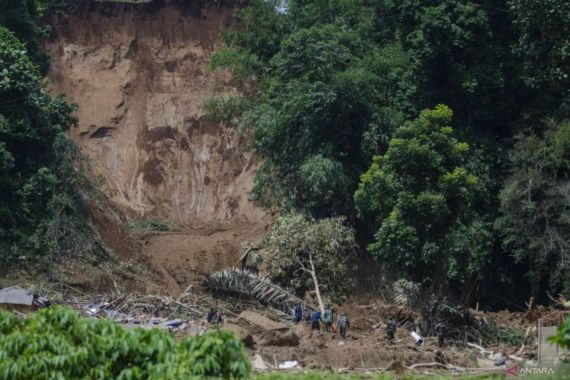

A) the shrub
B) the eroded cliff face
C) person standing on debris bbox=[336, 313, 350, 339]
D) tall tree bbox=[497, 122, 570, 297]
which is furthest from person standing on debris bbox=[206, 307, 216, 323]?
the eroded cliff face

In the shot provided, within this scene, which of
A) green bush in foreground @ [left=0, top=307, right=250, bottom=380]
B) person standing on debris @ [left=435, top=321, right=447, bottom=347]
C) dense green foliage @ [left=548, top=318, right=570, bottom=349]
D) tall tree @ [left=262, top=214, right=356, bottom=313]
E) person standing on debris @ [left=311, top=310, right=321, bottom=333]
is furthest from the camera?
tall tree @ [left=262, top=214, right=356, bottom=313]

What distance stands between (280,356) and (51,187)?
1190 centimetres

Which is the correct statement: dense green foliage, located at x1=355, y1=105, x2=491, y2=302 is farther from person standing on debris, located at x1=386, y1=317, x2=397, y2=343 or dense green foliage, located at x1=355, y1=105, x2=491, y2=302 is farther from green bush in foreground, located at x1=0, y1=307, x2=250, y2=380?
green bush in foreground, located at x1=0, y1=307, x2=250, y2=380

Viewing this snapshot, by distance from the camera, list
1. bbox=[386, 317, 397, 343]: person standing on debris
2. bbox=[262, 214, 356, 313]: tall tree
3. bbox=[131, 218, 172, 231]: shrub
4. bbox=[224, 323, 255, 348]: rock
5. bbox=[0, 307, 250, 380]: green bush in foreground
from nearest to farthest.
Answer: bbox=[0, 307, 250, 380]: green bush in foreground
bbox=[224, 323, 255, 348]: rock
bbox=[386, 317, 397, 343]: person standing on debris
bbox=[262, 214, 356, 313]: tall tree
bbox=[131, 218, 172, 231]: shrub

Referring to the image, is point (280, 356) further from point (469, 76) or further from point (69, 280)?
point (469, 76)

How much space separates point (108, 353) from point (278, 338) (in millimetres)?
9719

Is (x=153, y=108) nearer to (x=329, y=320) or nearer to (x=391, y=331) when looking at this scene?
(x=329, y=320)

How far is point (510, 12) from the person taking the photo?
99.2 ft

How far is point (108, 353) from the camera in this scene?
507 inches

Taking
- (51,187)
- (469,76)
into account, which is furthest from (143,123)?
(469,76)

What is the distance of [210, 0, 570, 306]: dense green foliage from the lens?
26.5 meters

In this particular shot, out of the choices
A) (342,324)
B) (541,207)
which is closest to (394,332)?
(342,324)

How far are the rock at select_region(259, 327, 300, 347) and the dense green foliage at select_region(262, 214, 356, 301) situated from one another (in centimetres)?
544

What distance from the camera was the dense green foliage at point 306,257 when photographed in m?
28.1
